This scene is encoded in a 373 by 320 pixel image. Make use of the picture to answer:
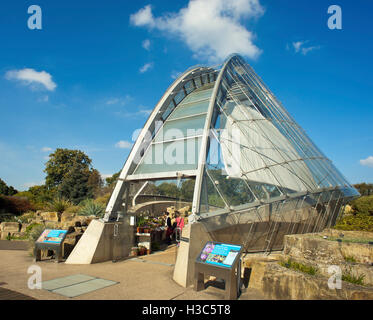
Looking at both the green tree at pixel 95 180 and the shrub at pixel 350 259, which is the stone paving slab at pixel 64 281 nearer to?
the shrub at pixel 350 259

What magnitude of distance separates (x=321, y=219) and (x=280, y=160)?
11.3ft

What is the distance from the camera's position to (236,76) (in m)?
13.5

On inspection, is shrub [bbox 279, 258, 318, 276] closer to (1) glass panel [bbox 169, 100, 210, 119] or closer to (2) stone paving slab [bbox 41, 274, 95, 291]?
(2) stone paving slab [bbox 41, 274, 95, 291]

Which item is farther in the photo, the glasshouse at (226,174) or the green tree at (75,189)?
the green tree at (75,189)

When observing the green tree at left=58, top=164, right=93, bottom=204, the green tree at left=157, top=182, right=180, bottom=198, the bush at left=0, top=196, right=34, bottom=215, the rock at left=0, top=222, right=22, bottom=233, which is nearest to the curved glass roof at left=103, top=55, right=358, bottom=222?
the green tree at left=157, top=182, right=180, bottom=198

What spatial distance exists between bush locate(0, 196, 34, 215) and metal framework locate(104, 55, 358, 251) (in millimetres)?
18366

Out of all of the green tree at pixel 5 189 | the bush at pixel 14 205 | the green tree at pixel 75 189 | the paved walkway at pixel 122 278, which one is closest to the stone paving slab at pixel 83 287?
the paved walkway at pixel 122 278

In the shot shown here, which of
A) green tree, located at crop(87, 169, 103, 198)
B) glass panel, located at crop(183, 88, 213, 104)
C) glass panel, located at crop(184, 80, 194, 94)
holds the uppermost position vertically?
glass panel, located at crop(184, 80, 194, 94)

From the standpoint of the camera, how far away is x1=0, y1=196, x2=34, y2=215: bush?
2298cm

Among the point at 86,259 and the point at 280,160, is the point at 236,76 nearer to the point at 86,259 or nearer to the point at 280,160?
the point at 280,160

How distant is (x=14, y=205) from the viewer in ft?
77.7

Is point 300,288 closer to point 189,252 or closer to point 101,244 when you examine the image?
point 189,252

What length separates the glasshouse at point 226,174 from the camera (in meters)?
7.96

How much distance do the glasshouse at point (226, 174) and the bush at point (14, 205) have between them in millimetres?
18095
